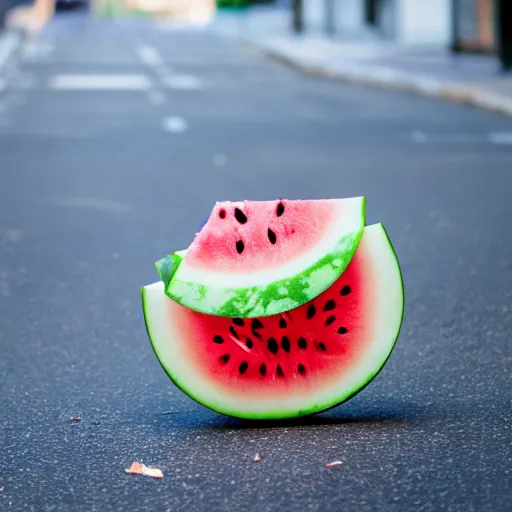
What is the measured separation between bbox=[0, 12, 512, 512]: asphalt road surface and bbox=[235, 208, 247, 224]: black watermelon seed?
633mm

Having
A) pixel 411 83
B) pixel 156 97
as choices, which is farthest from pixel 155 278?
pixel 411 83

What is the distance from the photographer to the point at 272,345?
13.3 ft

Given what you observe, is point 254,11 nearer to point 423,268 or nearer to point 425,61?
point 425,61

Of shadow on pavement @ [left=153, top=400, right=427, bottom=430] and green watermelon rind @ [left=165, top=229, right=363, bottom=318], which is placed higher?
green watermelon rind @ [left=165, top=229, right=363, bottom=318]

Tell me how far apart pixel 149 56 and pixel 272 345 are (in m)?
31.2

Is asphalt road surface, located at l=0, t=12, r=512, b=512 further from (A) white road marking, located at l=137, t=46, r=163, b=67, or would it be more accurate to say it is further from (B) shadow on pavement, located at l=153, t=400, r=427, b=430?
(A) white road marking, located at l=137, t=46, r=163, b=67

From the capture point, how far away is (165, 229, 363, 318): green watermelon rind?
388 centimetres

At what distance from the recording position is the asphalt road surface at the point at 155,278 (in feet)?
11.8

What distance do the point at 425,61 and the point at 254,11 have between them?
4635 centimetres

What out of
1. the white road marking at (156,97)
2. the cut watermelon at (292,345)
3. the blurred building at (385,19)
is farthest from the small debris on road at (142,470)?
the blurred building at (385,19)

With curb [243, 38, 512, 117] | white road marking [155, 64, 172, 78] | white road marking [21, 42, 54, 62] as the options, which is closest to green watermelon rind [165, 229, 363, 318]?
curb [243, 38, 512, 117]

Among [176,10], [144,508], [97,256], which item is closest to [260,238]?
[144,508]

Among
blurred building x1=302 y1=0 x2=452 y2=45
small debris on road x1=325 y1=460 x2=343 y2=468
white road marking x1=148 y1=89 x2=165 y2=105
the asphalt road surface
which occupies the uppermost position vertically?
small debris on road x1=325 y1=460 x2=343 y2=468

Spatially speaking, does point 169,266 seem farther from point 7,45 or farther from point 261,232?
point 7,45
